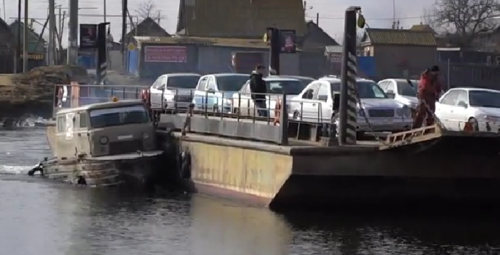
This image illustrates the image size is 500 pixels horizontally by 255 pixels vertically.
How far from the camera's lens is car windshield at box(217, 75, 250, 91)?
3303 centimetres

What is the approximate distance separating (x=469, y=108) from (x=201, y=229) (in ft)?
28.8

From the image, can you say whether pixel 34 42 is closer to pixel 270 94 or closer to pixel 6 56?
pixel 6 56

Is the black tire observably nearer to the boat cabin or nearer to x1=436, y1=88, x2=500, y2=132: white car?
x1=436, y1=88, x2=500, y2=132: white car

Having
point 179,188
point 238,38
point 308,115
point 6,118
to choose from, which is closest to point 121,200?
point 179,188

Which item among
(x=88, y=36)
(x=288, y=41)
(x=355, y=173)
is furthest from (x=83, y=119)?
(x=288, y=41)

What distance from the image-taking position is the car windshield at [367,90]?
27672 mm

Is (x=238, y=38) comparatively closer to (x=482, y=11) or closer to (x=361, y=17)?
(x=482, y=11)

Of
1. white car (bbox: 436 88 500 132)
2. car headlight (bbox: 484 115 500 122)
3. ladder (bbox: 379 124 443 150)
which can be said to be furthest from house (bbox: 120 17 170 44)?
ladder (bbox: 379 124 443 150)

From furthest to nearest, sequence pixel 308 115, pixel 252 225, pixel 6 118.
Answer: pixel 6 118 < pixel 308 115 < pixel 252 225

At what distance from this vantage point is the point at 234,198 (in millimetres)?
25828

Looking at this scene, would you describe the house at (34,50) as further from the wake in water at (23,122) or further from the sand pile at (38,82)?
the wake in water at (23,122)

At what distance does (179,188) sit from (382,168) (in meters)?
6.86

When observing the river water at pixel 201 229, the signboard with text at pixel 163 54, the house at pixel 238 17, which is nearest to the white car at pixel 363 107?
the river water at pixel 201 229

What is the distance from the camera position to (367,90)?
2786 centimetres
